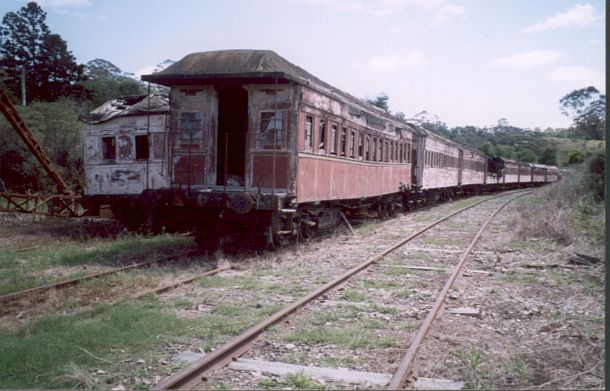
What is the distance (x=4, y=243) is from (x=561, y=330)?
12491mm

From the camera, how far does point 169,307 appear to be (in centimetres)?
665

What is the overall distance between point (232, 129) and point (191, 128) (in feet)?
4.18

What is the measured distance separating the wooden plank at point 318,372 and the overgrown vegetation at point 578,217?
8750mm

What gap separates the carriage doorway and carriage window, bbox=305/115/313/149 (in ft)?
5.64

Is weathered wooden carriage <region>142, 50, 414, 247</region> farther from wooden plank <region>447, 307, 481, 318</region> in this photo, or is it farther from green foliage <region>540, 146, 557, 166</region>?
green foliage <region>540, 146, 557, 166</region>

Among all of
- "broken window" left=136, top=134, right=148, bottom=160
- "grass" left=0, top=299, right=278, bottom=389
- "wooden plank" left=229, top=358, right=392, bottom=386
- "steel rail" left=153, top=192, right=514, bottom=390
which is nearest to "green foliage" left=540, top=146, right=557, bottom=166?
"broken window" left=136, top=134, right=148, bottom=160

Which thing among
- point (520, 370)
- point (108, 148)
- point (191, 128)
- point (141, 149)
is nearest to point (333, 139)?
point (191, 128)

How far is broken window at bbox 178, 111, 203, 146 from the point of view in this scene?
38.4 ft

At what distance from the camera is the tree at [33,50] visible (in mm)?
10484

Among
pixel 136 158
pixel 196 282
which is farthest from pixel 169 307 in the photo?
pixel 136 158

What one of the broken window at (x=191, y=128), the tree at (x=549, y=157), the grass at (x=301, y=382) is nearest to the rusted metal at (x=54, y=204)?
the broken window at (x=191, y=128)

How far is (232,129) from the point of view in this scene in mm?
12773

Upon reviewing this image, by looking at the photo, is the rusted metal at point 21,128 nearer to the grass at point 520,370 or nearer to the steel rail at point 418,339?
the steel rail at point 418,339

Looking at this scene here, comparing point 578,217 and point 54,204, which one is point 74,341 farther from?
point 578,217
